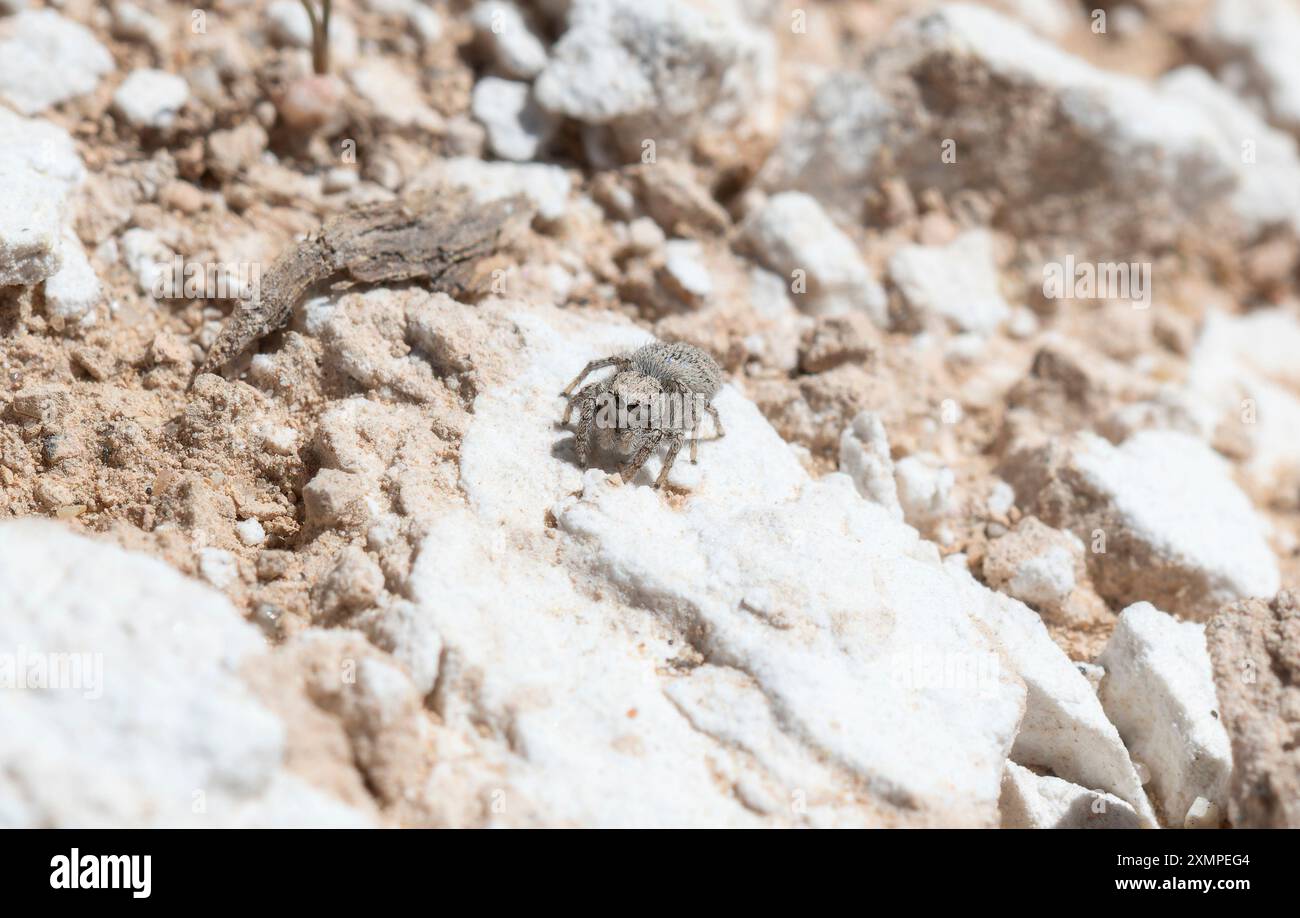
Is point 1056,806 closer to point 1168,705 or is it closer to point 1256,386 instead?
point 1168,705

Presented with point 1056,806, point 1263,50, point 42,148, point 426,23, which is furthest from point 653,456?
point 1263,50

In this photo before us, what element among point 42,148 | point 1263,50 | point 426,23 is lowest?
point 42,148

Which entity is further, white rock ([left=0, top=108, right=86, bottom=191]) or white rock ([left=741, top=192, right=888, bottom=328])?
white rock ([left=741, top=192, right=888, bottom=328])

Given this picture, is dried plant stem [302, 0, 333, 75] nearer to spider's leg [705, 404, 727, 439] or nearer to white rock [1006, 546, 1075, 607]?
spider's leg [705, 404, 727, 439]

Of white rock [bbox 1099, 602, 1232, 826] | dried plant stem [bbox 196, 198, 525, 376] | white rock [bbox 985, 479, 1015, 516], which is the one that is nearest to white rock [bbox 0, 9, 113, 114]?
dried plant stem [bbox 196, 198, 525, 376]
